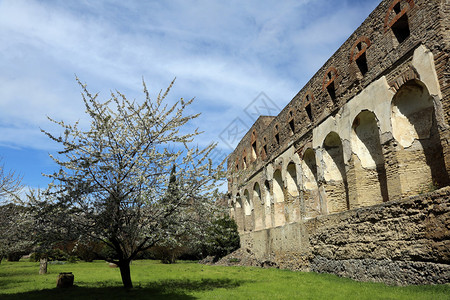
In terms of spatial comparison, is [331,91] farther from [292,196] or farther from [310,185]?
[292,196]

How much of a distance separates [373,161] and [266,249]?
866 centimetres

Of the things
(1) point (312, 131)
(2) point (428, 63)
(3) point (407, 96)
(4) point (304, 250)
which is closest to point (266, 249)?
(4) point (304, 250)

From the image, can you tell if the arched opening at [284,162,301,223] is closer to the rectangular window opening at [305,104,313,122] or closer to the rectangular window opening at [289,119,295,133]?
the rectangular window opening at [289,119,295,133]

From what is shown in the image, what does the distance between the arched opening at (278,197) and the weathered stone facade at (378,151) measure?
177 cm

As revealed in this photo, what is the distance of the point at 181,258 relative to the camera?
97.5 ft

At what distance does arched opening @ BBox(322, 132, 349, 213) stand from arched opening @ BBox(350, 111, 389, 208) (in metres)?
1.47

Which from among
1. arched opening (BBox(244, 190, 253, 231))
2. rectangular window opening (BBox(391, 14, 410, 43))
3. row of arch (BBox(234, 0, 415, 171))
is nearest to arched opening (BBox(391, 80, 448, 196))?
rectangular window opening (BBox(391, 14, 410, 43))

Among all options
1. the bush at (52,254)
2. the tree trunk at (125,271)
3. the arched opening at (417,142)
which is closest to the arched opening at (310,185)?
the arched opening at (417,142)

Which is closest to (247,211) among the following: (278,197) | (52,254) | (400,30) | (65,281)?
(278,197)

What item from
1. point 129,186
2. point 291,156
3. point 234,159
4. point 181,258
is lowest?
point 181,258

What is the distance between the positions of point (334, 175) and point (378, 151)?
2.40 meters

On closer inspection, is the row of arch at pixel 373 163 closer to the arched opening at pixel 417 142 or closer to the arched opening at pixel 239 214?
the arched opening at pixel 417 142

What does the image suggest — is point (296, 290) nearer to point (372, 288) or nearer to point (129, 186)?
point (372, 288)

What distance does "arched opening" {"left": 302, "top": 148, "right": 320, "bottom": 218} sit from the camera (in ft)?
47.6
